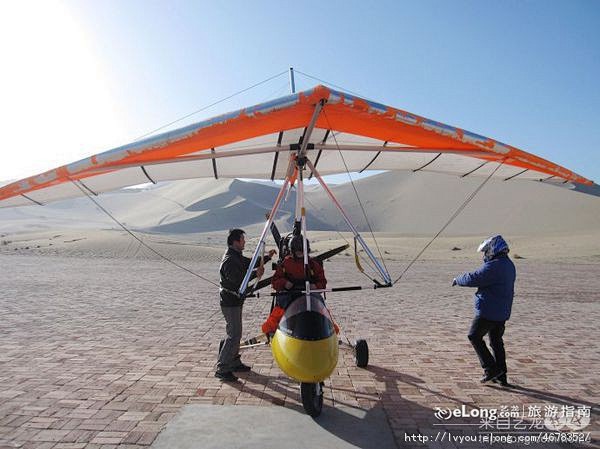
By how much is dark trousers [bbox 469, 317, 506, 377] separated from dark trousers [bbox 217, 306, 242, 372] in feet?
9.84

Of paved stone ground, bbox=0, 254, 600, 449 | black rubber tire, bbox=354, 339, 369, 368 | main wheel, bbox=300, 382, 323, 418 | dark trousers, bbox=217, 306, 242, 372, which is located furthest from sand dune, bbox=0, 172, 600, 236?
main wheel, bbox=300, 382, 323, 418

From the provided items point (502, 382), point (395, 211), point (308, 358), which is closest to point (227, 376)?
point (308, 358)

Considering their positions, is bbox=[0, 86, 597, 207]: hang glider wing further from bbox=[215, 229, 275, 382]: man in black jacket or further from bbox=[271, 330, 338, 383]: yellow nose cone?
bbox=[271, 330, 338, 383]: yellow nose cone

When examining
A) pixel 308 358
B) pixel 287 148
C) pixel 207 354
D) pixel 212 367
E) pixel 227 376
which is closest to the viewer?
pixel 308 358

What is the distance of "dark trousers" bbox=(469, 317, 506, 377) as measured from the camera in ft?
16.7

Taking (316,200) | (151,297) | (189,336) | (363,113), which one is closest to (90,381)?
(189,336)

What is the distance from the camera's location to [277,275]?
4.80m

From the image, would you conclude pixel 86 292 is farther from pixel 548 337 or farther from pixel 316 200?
pixel 316 200

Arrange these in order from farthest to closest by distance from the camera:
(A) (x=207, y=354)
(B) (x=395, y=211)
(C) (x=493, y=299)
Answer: (B) (x=395, y=211) → (A) (x=207, y=354) → (C) (x=493, y=299)

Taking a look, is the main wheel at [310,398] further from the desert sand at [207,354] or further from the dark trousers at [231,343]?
the dark trousers at [231,343]

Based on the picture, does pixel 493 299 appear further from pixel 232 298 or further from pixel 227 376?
pixel 227 376

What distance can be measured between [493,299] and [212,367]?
3775 mm

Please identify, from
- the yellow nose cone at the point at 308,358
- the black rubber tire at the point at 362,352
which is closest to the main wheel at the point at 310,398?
the yellow nose cone at the point at 308,358

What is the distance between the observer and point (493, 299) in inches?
197
